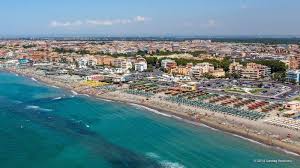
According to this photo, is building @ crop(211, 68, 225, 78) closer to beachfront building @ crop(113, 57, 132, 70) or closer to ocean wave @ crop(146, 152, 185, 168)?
beachfront building @ crop(113, 57, 132, 70)

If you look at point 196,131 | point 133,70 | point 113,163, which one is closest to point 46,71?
point 133,70

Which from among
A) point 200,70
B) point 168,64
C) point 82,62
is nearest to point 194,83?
point 200,70

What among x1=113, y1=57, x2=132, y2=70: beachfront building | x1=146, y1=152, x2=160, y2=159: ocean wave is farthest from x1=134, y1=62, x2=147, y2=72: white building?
x1=146, y1=152, x2=160, y2=159: ocean wave

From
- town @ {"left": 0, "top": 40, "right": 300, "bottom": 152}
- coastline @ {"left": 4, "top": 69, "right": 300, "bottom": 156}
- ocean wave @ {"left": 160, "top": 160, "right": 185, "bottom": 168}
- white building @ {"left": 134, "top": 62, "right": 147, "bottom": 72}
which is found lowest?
ocean wave @ {"left": 160, "top": 160, "right": 185, "bottom": 168}

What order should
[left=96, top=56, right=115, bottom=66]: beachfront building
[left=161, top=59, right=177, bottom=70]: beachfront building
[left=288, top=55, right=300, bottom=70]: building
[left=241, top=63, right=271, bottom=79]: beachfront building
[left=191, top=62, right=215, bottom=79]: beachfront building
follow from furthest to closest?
1. [left=96, top=56, right=115, bottom=66]: beachfront building
2. [left=161, top=59, right=177, bottom=70]: beachfront building
3. [left=288, top=55, right=300, bottom=70]: building
4. [left=191, top=62, right=215, bottom=79]: beachfront building
5. [left=241, top=63, right=271, bottom=79]: beachfront building

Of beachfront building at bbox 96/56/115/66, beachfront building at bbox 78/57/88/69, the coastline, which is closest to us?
the coastline

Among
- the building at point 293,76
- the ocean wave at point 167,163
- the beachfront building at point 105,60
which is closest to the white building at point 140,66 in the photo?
the beachfront building at point 105,60

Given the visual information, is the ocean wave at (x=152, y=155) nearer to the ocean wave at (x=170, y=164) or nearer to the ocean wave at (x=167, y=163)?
the ocean wave at (x=167, y=163)
